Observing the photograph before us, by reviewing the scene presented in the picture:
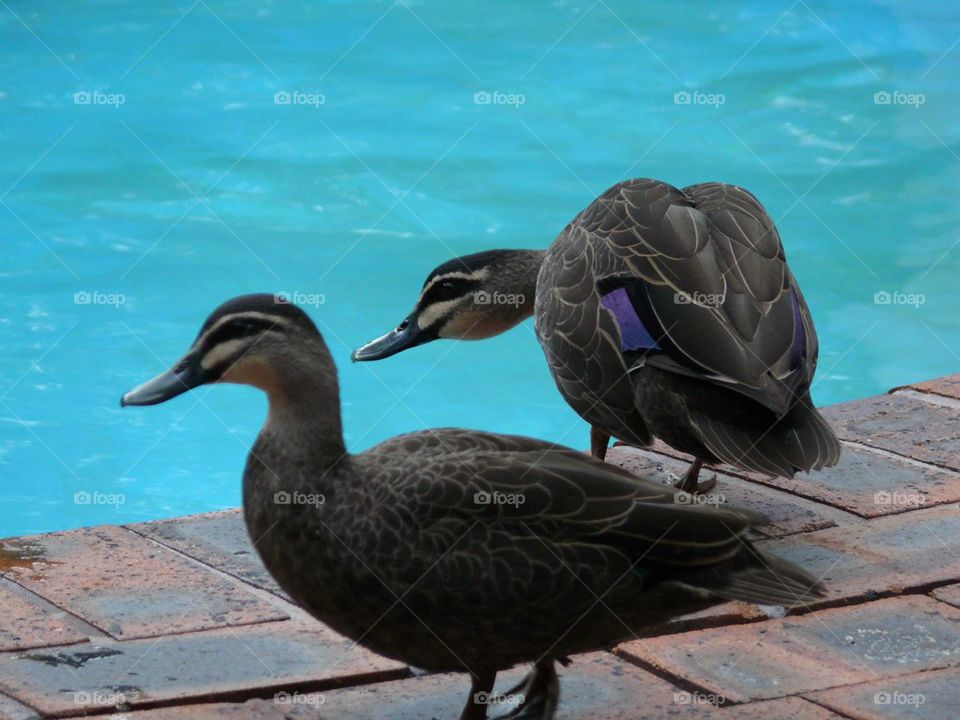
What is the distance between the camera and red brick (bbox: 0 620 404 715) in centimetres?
239

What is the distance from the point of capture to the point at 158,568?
296 cm

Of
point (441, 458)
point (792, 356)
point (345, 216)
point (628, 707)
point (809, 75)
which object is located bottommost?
point (628, 707)

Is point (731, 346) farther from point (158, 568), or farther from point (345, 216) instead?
point (345, 216)

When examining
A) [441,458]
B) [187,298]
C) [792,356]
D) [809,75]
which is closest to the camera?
[441,458]

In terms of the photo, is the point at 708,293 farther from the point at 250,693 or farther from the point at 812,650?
the point at 250,693

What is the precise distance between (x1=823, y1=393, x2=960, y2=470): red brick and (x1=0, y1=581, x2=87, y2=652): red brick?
7.03 feet

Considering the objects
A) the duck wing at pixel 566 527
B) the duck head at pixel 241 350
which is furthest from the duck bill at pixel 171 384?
the duck wing at pixel 566 527

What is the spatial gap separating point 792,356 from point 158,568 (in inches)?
57.0

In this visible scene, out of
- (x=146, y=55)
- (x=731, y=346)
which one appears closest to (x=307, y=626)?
(x=731, y=346)

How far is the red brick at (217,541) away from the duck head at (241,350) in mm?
790

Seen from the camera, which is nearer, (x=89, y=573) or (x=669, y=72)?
(x=89, y=573)

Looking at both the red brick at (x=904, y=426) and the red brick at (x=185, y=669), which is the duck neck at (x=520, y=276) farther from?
the red brick at (x=185, y=669)

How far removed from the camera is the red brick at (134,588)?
271cm

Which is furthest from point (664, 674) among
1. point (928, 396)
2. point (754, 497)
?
point (928, 396)
